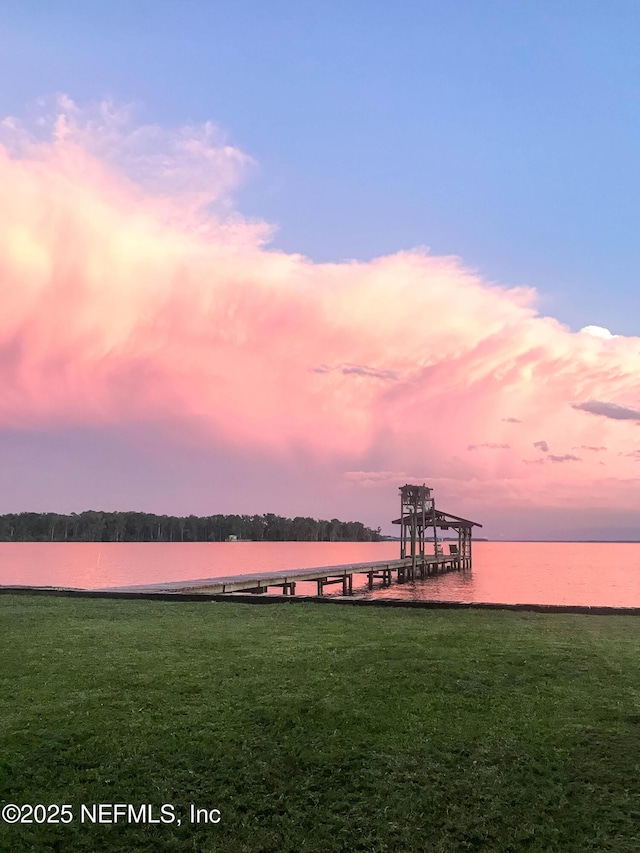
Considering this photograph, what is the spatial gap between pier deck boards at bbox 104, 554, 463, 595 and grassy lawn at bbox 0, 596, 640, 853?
37.5ft

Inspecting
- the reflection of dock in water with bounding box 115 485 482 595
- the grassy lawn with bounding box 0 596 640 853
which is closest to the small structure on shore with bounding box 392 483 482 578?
the reflection of dock in water with bounding box 115 485 482 595

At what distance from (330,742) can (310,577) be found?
24.6 meters

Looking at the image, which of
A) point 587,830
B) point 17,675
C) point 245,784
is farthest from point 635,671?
point 17,675

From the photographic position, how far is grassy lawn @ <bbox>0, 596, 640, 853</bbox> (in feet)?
13.6

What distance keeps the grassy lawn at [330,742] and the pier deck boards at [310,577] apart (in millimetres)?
11428

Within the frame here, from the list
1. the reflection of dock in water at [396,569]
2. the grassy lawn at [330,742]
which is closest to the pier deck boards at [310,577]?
the reflection of dock in water at [396,569]

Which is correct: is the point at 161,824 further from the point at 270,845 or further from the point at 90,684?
the point at 90,684

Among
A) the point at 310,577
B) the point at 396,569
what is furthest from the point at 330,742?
the point at 396,569

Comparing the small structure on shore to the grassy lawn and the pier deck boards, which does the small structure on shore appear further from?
the grassy lawn

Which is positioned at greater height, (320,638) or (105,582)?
(320,638)

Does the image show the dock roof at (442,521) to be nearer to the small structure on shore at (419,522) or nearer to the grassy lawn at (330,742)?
the small structure on shore at (419,522)

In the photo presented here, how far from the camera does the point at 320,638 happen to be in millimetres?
9617

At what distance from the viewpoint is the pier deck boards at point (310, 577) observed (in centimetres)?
2075

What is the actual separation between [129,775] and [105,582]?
44073 millimetres
